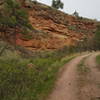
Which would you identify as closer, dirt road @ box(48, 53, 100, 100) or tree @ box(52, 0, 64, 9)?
dirt road @ box(48, 53, 100, 100)

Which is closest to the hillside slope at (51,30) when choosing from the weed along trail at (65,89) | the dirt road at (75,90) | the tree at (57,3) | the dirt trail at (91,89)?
the tree at (57,3)

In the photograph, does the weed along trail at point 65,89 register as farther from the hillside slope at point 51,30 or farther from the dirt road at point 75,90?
the hillside slope at point 51,30

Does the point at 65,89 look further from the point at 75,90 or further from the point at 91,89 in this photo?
the point at 91,89

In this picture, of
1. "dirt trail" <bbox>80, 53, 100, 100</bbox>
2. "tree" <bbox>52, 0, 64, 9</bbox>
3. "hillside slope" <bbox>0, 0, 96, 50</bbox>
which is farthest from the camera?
"tree" <bbox>52, 0, 64, 9</bbox>

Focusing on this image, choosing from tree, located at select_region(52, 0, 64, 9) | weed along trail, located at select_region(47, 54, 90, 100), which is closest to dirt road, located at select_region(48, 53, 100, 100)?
weed along trail, located at select_region(47, 54, 90, 100)

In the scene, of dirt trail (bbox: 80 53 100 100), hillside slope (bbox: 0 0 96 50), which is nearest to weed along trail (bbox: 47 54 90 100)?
dirt trail (bbox: 80 53 100 100)

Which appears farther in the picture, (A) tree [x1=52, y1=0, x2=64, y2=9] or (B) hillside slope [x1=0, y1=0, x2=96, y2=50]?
(A) tree [x1=52, y1=0, x2=64, y2=9]

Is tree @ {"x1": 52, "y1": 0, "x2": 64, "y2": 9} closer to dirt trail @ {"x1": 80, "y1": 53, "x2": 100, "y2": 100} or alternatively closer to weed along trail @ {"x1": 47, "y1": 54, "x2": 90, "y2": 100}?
weed along trail @ {"x1": 47, "y1": 54, "x2": 90, "y2": 100}

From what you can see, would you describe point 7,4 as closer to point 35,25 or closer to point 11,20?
point 11,20

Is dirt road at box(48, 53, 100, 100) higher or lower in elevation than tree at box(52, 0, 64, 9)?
lower

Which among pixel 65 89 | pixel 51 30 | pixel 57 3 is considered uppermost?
pixel 57 3

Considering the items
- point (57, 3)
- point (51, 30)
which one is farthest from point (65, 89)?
point (57, 3)

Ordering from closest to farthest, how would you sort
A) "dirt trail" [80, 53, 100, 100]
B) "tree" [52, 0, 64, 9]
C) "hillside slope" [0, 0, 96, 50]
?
"dirt trail" [80, 53, 100, 100] → "hillside slope" [0, 0, 96, 50] → "tree" [52, 0, 64, 9]

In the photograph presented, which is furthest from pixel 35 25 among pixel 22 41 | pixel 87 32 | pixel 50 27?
pixel 87 32
